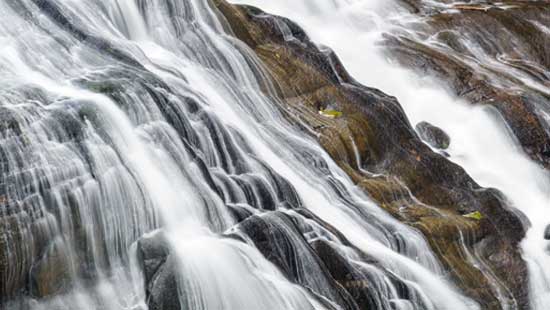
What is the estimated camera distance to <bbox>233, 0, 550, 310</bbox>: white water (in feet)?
45.2

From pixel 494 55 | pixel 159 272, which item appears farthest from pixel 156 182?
pixel 494 55

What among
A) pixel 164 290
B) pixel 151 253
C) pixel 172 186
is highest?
pixel 172 186

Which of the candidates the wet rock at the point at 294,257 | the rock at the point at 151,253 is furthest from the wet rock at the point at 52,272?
the wet rock at the point at 294,257

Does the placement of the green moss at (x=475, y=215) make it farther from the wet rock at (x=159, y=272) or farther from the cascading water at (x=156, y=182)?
the wet rock at (x=159, y=272)

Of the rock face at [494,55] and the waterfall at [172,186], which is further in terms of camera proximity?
the rock face at [494,55]

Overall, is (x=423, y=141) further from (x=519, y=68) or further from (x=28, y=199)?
(x=28, y=199)

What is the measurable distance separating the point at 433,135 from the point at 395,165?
2.17m

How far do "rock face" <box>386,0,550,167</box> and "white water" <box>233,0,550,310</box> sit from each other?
0.29 meters

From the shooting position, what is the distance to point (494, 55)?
18.2m

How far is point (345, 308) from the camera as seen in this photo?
31.9ft

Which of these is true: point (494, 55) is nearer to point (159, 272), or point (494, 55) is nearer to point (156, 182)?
point (156, 182)

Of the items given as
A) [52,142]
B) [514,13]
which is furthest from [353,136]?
[514,13]

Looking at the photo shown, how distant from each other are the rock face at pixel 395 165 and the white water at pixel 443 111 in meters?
0.61

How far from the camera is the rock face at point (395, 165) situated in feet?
39.1
